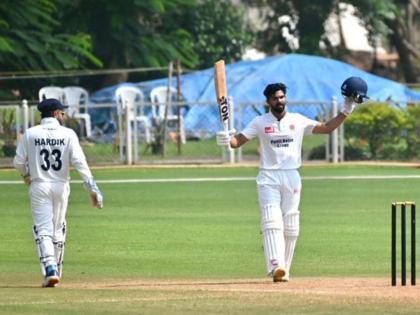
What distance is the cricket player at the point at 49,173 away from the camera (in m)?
15.0

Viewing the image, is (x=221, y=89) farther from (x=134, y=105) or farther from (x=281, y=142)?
(x=134, y=105)

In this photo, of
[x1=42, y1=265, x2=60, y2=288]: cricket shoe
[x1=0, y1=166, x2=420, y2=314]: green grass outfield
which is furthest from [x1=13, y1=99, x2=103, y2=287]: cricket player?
[x1=0, y1=166, x2=420, y2=314]: green grass outfield

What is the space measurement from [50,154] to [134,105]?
64.8 feet

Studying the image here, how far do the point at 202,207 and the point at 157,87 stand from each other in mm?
18031

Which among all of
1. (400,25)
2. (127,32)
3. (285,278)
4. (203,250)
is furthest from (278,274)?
(400,25)

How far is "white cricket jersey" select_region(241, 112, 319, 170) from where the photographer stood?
15172 millimetres

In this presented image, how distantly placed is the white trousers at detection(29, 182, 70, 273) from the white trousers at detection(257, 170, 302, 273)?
1984 mm

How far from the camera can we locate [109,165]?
35.2m

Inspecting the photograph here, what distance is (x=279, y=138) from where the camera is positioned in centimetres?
1521

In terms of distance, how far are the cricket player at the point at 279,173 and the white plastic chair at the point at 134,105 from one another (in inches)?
764

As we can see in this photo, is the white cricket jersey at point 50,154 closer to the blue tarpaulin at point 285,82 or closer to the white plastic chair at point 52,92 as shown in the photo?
the white plastic chair at point 52,92

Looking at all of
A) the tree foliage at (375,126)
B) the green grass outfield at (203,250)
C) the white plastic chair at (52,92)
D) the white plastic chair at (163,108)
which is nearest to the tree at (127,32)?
the white plastic chair at (163,108)

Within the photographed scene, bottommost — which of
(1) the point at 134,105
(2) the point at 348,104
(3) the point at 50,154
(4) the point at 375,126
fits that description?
(4) the point at 375,126

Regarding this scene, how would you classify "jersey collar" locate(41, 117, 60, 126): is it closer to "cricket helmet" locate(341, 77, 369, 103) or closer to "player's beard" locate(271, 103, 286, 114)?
"player's beard" locate(271, 103, 286, 114)
